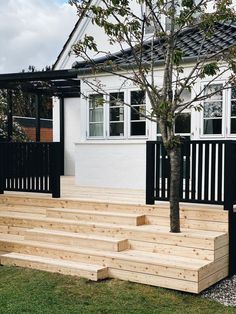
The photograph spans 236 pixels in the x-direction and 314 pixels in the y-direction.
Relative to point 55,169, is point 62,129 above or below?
above

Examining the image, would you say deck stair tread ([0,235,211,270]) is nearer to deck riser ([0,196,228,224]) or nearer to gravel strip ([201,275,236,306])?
gravel strip ([201,275,236,306])

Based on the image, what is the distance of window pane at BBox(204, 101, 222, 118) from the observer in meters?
9.87

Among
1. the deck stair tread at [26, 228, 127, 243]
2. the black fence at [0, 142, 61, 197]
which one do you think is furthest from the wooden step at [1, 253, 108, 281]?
the black fence at [0, 142, 61, 197]

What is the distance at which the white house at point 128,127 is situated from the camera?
988cm

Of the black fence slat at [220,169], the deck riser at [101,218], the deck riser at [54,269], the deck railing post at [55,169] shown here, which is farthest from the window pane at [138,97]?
the deck riser at [54,269]

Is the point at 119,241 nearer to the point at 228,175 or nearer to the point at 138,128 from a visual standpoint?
the point at 228,175

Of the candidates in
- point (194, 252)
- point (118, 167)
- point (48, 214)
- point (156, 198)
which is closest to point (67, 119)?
point (118, 167)

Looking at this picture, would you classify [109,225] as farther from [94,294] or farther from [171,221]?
[94,294]

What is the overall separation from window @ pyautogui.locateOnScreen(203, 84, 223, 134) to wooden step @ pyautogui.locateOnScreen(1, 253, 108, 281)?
15.5 ft

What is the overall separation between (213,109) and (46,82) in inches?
217

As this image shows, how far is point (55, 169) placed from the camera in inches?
344

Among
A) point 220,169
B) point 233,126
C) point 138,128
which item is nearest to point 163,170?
point 220,169

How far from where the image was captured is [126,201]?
809 cm

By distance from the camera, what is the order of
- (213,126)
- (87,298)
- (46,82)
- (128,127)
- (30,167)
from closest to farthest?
1. (87,298)
2. (30,167)
3. (213,126)
4. (128,127)
5. (46,82)
